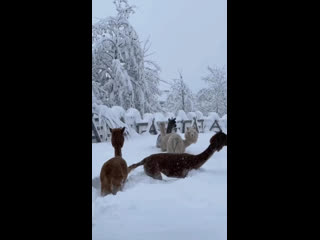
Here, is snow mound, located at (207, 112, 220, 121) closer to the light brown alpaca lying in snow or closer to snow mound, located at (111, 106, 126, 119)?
the light brown alpaca lying in snow

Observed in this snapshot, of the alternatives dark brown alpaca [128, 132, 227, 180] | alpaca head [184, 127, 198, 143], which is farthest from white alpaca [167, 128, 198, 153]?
Answer: dark brown alpaca [128, 132, 227, 180]

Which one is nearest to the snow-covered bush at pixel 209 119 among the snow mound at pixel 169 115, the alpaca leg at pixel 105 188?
the snow mound at pixel 169 115

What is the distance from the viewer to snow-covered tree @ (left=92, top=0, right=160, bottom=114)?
94.7 inches

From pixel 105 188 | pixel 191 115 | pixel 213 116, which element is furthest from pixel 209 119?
pixel 105 188

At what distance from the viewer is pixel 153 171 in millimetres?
1862

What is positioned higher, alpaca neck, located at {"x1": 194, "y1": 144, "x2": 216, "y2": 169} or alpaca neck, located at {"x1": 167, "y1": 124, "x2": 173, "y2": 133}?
alpaca neck, located at {"x1": 167, "y1": 124, "x2": 173, "y2": 133}

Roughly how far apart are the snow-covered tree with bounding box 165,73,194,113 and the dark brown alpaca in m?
0.44

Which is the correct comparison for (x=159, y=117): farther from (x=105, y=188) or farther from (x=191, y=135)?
(x=105, y=188)

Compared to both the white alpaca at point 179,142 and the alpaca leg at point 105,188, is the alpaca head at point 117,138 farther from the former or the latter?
A: the white alpaca at point 179,142
